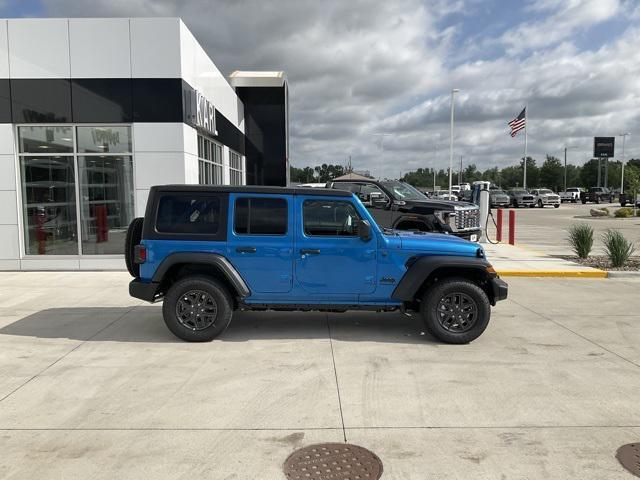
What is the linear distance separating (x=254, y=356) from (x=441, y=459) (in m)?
2.67

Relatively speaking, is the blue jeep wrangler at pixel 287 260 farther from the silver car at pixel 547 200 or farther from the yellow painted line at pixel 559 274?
the silver car at pixel 547 200

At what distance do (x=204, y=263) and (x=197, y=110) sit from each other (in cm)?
688

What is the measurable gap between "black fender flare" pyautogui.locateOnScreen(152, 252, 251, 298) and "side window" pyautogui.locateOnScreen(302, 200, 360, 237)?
967mm

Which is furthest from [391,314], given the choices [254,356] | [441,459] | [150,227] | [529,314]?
[441,459]

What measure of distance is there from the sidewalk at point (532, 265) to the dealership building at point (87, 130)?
7.41m

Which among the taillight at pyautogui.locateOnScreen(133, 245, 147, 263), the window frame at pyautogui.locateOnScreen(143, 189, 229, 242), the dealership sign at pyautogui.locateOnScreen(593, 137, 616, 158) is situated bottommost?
the taillight at pyautogui.locateOnScreen(133, 245, 147, 263)

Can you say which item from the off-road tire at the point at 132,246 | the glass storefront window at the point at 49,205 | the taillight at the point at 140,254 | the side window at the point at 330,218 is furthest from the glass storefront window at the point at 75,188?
the side window at the point at 330,218

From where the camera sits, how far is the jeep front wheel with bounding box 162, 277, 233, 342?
6086 mm

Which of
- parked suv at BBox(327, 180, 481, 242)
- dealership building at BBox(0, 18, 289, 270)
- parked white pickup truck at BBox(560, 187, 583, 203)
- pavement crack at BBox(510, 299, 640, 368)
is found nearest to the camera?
pavement crack at BBox(510, 299, 640, 368)

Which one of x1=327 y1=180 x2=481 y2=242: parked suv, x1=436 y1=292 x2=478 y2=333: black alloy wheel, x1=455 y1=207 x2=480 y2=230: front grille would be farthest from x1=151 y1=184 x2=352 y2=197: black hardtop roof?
x1=455 y1=207 x2=480 y2=230: front grille

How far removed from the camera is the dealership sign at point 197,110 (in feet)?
37.6

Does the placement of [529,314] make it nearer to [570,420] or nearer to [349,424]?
[570,420]

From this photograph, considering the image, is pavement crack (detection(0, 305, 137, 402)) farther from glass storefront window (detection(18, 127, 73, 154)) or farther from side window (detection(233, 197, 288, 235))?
glass storefront window (detection(18, 127, 73, 154))

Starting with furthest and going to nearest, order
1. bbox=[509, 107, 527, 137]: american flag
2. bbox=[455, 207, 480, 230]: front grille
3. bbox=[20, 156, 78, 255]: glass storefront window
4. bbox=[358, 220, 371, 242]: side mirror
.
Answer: bbox=[509, 107, 527, 137]: american flag
bbox=[455, 207, 480, 230]: front grille
bbox=[20, 156, 78, 255]: glass storefront window
bbox=[358, 220, 371, 242]: side mirror
